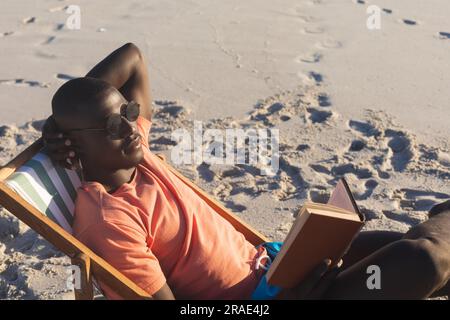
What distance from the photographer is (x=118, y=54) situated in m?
3.60

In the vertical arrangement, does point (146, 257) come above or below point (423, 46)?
above

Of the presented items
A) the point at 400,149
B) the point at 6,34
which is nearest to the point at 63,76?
the point at 6,34

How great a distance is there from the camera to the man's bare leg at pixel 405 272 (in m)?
2.74

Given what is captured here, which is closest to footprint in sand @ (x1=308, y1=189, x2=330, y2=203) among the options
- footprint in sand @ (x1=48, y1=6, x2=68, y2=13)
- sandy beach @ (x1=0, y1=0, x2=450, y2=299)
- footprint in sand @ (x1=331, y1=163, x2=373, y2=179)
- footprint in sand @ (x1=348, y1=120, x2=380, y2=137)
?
sandy beach @ (x1=0, y1=0, x2=450, y2=299)

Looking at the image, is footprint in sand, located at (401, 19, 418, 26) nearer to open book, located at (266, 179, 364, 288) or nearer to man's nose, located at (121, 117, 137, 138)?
open book, located at (266, 179, 364, 288)

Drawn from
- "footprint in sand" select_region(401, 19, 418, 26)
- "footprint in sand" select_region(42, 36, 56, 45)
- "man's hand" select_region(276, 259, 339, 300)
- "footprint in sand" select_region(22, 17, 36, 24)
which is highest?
"man's hand" select_region(276, 259, 339, 300)

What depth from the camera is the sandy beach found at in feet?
15.3

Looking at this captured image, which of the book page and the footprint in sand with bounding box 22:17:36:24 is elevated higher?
the book page

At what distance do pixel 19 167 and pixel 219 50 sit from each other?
153 inches

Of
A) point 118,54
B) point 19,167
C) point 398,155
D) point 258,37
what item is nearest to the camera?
point 19,167

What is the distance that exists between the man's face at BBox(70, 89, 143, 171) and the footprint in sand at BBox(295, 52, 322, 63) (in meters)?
3.79

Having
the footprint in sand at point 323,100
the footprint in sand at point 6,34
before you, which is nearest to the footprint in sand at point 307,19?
the footprint in sand at point 323,100
